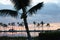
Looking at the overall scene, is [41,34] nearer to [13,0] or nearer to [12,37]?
[12,37]

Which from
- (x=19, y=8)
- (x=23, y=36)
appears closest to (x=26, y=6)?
(x=19, y=8)

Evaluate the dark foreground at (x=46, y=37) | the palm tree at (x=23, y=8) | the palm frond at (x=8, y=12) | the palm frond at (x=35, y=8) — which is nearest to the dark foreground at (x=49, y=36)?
the dark foreground at (x=46, y=37)

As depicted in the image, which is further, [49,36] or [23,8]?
[23,8]

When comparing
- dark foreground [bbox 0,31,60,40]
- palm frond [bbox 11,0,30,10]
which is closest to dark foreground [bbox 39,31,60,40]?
dark foreground [bbox 0,31,60,40]

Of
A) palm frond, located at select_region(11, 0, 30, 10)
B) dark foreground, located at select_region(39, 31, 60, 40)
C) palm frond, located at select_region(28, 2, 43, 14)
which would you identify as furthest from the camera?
palm frond, located at select_region(28, 2, 43, 14)

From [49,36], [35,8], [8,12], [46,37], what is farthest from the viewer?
[35,8]

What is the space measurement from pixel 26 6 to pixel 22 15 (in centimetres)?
96

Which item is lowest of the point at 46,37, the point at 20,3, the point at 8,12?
the point at 46,37

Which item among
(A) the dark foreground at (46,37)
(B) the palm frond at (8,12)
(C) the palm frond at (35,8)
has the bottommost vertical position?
(A) the dark foreground at (46,37)

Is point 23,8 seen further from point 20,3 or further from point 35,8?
point 35,8

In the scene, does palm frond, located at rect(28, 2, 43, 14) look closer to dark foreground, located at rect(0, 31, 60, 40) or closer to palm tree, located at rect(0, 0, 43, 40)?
palm tree, located at rect(0, 0, 43, 40)

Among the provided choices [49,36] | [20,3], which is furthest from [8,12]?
[49,36]

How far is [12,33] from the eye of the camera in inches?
538

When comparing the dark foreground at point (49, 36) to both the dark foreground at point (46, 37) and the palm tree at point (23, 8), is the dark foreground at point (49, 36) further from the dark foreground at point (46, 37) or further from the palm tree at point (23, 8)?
the palm tree at point (23, 8)
